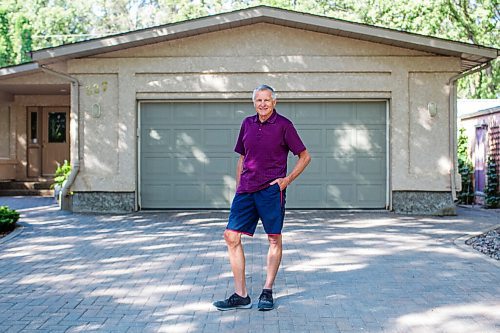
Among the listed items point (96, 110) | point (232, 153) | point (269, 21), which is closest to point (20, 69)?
point (96, 110)

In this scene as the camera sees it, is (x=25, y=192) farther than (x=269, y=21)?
Yes

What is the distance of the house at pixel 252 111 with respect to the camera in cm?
1304

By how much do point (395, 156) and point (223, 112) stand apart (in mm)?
3652

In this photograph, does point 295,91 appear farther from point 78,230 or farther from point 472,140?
point 472,140

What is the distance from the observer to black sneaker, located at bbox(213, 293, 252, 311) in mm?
5589

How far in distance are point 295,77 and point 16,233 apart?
6.17m

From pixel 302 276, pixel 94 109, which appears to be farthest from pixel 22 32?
pixel 302 276

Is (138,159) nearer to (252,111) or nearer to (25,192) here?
(252,111)

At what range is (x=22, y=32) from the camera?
4034 centimetres

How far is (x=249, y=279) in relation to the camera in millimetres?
6828

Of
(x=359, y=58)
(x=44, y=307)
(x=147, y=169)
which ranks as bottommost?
(x=44, y=307)

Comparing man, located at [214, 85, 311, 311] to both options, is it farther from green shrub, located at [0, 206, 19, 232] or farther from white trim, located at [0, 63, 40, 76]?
white trim, located at [0, 63, 40, 76]

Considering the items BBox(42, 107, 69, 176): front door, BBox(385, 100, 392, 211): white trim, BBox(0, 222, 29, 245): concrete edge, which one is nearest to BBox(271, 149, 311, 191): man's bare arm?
BBox(0, 222, 29, 245): concrete edge

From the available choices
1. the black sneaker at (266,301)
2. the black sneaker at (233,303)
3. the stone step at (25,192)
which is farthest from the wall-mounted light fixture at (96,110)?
the black sneaker at (266,301)
